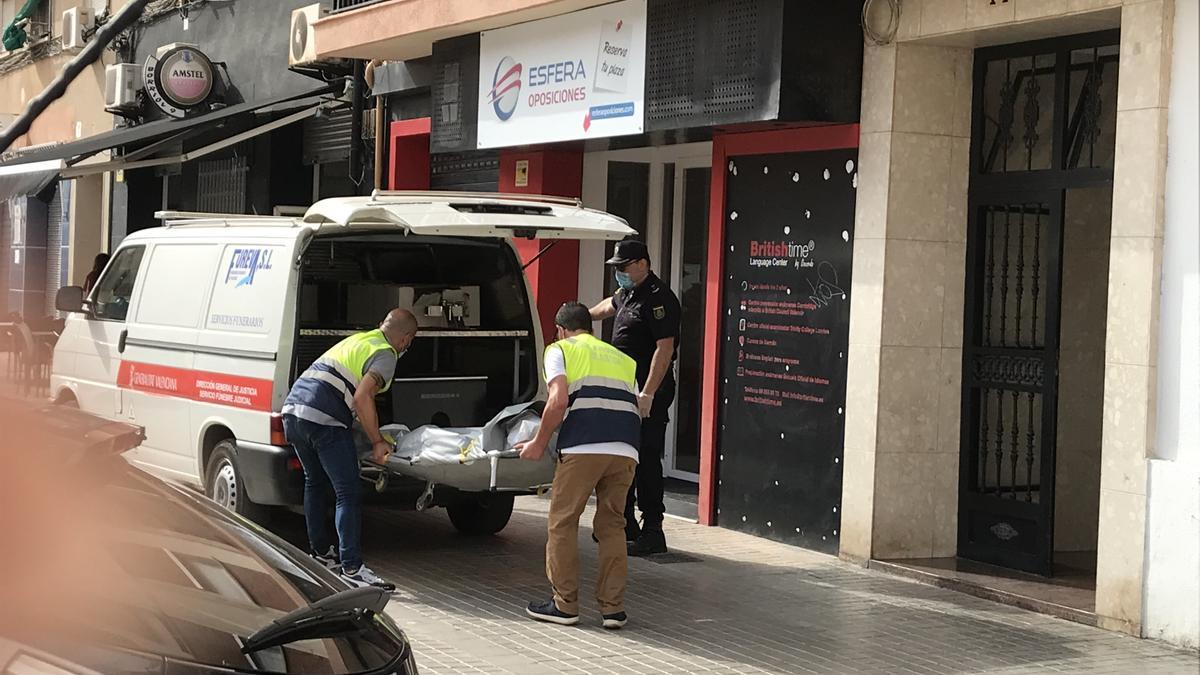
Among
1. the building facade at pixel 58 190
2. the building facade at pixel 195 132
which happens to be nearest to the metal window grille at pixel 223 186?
the building facade at pixel 195 132

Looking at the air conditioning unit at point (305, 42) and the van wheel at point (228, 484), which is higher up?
the air conditioning unit at point (305, 42)

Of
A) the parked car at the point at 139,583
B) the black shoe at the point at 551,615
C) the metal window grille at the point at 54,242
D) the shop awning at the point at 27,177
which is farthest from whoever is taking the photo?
the metal window grille at the point at 54,242

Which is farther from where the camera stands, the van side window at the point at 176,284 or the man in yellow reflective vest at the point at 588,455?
the van side window at the point at 176,284

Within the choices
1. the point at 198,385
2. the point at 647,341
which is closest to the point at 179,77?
the point at 198,385

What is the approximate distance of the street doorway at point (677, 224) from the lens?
1260 cm

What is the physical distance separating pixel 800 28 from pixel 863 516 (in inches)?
122

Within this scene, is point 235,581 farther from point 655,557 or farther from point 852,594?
point 655,557

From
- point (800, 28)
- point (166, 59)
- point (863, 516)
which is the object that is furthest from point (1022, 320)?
point (166, 59)

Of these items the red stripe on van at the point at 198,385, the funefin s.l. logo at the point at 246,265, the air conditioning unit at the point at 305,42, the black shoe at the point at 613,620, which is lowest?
the black shoe at the point at 613,620

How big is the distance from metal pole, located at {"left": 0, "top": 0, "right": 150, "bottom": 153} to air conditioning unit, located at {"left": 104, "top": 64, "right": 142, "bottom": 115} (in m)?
19.0

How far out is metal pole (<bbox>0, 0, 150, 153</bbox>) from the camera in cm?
185

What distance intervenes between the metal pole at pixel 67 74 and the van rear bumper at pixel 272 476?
6799 mm

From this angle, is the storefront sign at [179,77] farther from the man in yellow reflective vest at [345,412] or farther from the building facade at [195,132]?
the man in yellow reflective vest at [345,412]

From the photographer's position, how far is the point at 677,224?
12.8m
